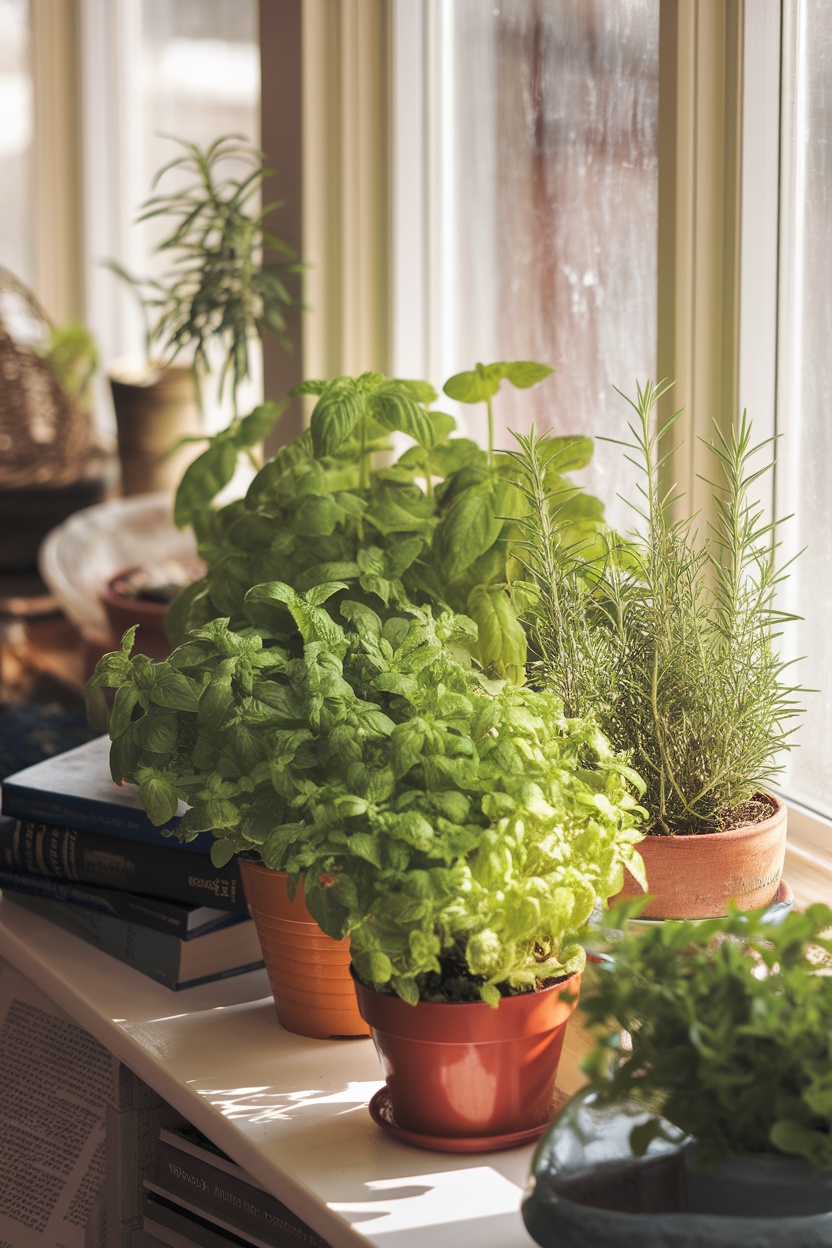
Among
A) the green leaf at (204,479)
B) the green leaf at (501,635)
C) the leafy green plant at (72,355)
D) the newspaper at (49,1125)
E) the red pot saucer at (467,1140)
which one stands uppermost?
the leafy green plant at (72,355)

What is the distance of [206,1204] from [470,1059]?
0.28 metres

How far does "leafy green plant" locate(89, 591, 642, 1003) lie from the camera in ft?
2.25

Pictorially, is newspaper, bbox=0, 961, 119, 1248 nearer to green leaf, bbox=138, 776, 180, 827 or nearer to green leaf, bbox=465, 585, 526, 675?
green leaf, bbox=138, 776, 180, 827

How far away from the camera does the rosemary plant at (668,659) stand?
0.83 meters

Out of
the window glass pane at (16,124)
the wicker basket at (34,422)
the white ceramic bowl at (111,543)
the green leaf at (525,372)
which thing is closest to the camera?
the green leaf at (525,372)

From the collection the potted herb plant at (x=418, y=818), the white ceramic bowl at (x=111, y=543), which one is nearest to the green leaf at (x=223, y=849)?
the potted herb plant at (x=418, y=818)

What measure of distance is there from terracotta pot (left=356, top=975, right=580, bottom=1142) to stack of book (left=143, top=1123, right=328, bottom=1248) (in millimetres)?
145

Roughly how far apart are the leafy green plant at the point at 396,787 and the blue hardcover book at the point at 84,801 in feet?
0.58

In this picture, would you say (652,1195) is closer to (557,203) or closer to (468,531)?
(468,531)

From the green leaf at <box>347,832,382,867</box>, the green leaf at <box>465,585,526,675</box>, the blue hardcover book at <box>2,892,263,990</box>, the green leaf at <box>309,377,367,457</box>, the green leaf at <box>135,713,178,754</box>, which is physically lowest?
the blue hardcover book at <box>2,892,263,990</box>

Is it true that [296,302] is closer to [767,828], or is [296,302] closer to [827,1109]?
[767,828]

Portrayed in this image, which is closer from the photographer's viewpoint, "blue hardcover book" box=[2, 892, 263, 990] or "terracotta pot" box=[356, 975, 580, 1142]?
"terracotta pot" box=[356, 975, 580, 1142]

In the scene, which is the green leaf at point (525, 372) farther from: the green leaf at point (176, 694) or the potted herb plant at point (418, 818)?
the green leaf at point (176, 694)

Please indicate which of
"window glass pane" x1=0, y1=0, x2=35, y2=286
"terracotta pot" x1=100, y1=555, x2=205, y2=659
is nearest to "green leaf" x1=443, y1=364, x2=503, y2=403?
A: "terracotta pot" x1=100, y1=555, x2=205, y2=659
